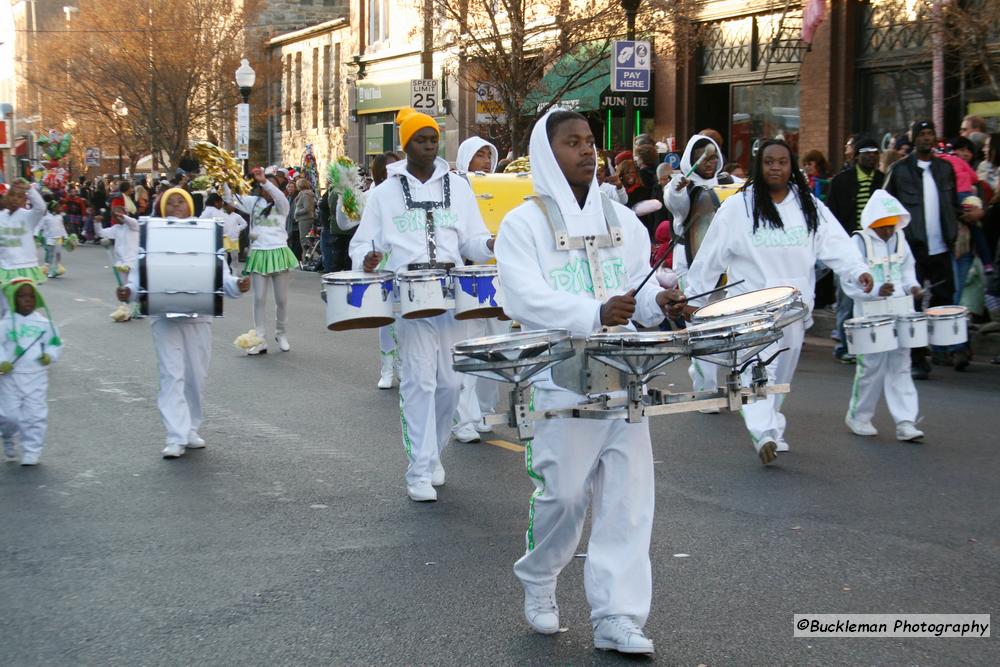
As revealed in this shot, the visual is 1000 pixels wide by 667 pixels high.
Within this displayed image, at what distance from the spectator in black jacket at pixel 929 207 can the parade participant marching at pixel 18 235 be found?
27.7 feet

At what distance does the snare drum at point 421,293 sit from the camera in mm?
7500

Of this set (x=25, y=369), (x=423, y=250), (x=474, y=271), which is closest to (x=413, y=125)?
(x=423, y=250)

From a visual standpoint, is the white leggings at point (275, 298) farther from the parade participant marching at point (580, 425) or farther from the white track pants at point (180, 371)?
the parade participant marching at point (580, 425)

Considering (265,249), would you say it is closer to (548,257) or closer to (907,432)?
(907,432)

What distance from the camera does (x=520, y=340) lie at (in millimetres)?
4719

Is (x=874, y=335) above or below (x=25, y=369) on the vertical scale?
above

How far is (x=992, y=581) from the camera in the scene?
19.6 feet

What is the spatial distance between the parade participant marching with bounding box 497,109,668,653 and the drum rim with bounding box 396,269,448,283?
7.46ft

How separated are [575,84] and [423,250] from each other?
19.5m

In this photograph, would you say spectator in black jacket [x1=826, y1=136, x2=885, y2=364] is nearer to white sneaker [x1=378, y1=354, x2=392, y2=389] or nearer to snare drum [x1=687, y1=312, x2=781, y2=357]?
white sneaker [x1=378, y1=354, x2=392, y2=389]

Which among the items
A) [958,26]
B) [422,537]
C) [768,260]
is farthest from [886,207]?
[958,26]

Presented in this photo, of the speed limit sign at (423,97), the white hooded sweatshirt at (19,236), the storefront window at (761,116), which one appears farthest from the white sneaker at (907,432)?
the speed limit sign at (423,97)

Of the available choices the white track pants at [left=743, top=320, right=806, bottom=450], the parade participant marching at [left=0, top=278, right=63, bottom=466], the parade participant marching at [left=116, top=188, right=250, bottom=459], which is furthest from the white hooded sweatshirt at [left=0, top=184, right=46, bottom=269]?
the white track pants at [left=743, top=320, right=806, bottom=450]

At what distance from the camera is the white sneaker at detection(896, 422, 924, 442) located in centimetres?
929
